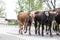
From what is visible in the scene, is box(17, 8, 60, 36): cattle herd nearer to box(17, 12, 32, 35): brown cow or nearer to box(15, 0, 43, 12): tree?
box(17, 12, 32, 35): brown cow

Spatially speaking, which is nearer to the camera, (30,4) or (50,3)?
(50,3)

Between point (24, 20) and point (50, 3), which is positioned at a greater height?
point (50, 3)

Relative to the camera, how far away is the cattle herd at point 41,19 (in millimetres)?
15787

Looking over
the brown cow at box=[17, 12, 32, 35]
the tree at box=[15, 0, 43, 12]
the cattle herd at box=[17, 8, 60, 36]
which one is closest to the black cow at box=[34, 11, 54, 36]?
the cattle herd at box=[17, 8, 60, 36]

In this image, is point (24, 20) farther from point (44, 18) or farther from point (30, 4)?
point (30, 4)

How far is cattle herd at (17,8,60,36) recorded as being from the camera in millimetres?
15787

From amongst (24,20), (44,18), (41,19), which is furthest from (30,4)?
(44,18)

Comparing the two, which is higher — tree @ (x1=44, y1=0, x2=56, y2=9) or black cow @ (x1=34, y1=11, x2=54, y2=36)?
tree @ (x1=44, y1=0, x2=56, y2=9)

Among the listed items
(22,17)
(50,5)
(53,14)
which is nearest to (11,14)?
(50,5)

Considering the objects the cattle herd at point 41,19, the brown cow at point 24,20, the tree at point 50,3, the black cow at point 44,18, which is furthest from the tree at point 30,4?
the black cow at point 44,18

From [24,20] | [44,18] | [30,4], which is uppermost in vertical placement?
[30,4]

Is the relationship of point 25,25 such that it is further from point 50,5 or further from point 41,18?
point 50,5

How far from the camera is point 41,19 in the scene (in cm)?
1608

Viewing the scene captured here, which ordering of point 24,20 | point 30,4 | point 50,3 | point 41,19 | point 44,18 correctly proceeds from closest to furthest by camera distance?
point 44,18
point 41,19
point 24,20
point 50,3
point 30,4
